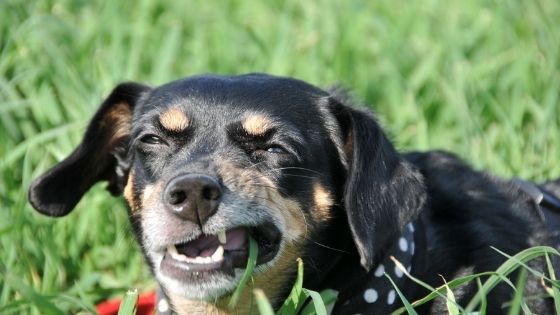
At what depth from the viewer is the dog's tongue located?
3.27 meters

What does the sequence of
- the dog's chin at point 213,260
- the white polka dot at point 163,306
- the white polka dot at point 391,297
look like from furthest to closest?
the white polka dot at point 163,306 → the white polka dot at point 391,297 → the dog's chin at point 213,260

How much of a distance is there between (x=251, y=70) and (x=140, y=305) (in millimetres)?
2204

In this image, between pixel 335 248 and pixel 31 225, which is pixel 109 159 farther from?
pixel 335 248

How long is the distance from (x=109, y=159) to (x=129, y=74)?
1843 millimetres

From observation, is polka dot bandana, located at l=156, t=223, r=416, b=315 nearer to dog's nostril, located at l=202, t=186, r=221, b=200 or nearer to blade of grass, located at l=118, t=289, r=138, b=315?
dog's nostril, located at l=202, t=186, r=221, b=200

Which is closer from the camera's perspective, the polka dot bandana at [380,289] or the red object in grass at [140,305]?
the polka dot bandana at [380,289]

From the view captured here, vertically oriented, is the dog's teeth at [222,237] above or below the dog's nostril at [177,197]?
below

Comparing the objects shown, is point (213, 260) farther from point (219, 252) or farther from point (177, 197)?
point (177, 197)

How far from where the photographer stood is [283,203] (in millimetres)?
3355

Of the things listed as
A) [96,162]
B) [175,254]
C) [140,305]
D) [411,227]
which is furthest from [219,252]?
[140,305]

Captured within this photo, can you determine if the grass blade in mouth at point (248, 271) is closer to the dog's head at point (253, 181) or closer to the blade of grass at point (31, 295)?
the dog's head at point (253, 181)

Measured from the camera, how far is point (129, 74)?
18.7 ft

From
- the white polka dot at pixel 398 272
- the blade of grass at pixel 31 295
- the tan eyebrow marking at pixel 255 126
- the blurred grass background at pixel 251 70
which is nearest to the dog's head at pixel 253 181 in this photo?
the tan eyebrow marking at pixel 255 126

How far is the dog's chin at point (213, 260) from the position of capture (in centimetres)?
318
